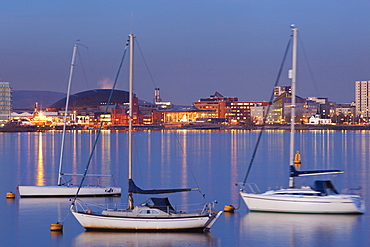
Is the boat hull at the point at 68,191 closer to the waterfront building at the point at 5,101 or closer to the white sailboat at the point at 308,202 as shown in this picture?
the white sailboat at the point at 308,202

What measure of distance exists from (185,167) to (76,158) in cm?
1308

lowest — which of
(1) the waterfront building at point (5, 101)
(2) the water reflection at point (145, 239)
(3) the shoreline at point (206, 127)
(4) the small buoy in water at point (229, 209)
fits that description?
(2) the water reflection at point (145, 239)

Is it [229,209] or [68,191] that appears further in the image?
[68,191]

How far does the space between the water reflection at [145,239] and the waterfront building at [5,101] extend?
16191 cm

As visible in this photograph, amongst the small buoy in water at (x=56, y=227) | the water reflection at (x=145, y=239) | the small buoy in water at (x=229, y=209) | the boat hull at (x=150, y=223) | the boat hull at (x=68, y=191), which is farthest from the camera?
the boat hull at (x=68, y=191)

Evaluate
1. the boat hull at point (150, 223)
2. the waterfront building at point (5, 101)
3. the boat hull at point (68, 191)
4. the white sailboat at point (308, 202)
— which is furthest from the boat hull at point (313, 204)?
the waterfront building at point (5, 101)

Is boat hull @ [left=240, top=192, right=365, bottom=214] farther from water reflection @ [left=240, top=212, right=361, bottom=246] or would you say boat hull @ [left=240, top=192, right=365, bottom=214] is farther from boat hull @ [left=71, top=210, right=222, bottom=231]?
boat hull @ [left=71, top=210, right=222, bottom=231]

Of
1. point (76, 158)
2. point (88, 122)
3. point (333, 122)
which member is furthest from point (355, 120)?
point (76, 158)

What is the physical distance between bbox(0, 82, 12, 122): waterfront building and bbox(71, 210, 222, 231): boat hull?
162 m

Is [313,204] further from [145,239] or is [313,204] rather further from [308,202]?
[145,239]

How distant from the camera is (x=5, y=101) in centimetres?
17338

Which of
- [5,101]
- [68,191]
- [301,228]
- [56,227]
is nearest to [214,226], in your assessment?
[301,228]

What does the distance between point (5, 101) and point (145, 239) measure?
165 metres

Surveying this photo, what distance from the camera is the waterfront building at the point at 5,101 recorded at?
171750 millimetres
